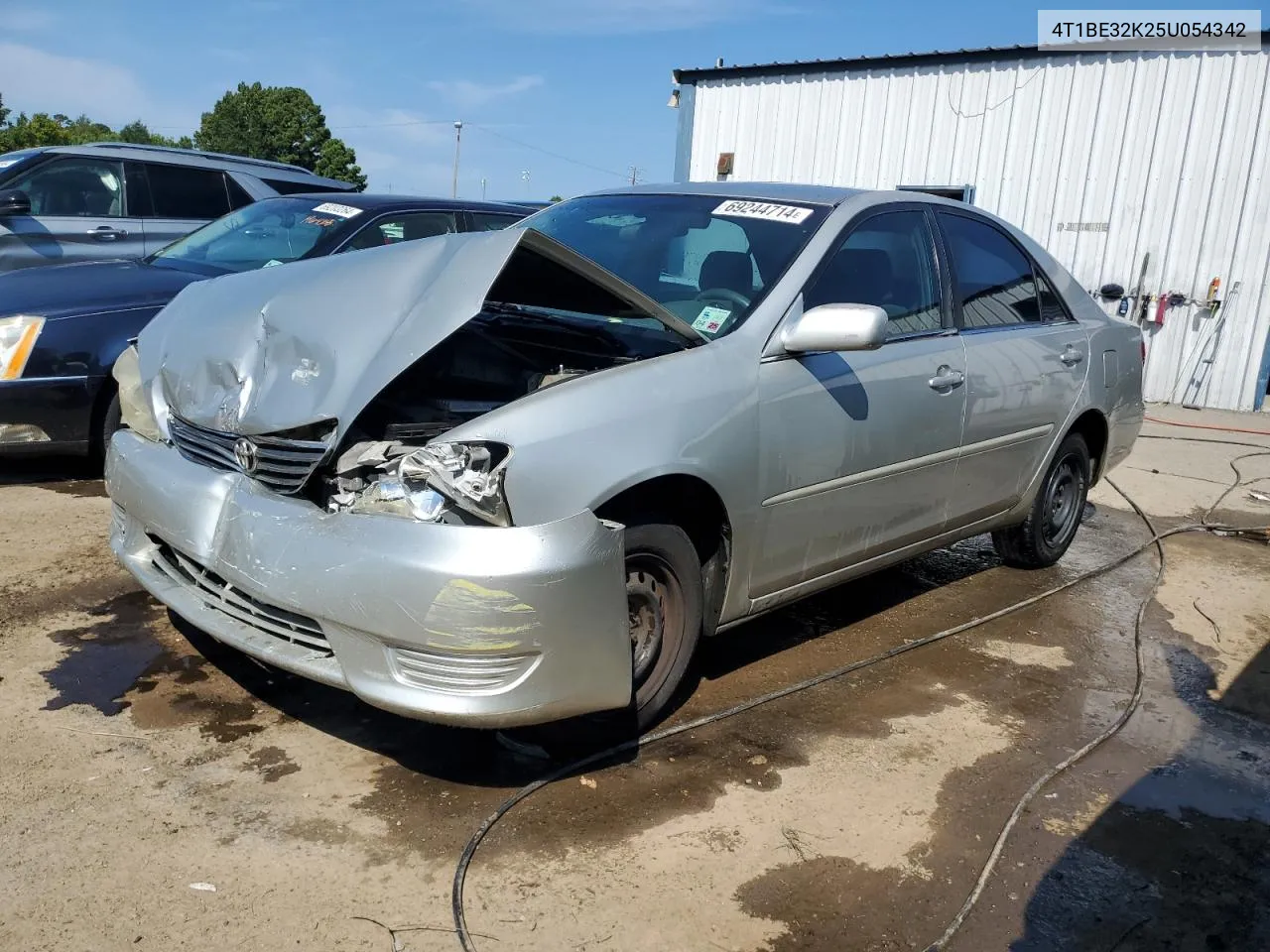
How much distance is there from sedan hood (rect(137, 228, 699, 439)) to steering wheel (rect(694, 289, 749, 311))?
0.31 m

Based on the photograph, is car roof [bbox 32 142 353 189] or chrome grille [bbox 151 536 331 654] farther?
car roof [bbox 32 142 353 189]

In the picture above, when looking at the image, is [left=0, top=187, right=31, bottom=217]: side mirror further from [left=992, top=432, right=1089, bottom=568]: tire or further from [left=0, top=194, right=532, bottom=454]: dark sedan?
[left=992, top=432, right=1089, bottom=568]: tire

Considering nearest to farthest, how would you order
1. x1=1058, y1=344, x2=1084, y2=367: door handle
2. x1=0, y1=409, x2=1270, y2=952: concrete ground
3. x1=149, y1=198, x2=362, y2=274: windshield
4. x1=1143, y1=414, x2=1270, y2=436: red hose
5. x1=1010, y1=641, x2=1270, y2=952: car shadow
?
x1=0, y1=409, x2=1270, y2=952: concrete ground → x1=1010, y1=641, x2=1270, y2=952: car shadow → x1=1058, y1=344, x2=1084, y2=367: door handle → x1=149, y1=198, x2=362, y2=274: windshield → x1=1143, y1=414, x2=1270, y2=436: red hose

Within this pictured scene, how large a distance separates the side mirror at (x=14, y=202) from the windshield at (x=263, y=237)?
1.41 meters

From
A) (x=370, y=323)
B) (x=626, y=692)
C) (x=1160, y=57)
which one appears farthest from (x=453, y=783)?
(x=1160, y=57)

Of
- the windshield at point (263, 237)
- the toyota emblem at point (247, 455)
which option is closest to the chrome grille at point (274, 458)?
the toyota emblem at point (247, 455)

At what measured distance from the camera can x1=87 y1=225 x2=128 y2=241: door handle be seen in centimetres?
753

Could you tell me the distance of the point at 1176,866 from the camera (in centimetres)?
281

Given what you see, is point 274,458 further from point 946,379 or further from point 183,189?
point 183,189

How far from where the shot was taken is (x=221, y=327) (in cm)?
322

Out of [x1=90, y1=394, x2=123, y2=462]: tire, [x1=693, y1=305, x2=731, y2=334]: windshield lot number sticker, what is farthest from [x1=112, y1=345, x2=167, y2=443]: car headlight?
[x1=693, y1=305, x2=731, y2=334]: windshield lot number sticker

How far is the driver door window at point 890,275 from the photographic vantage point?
3717 mm

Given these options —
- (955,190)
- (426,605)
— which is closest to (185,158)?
(426,605)

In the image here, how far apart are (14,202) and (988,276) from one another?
624 centimetres
